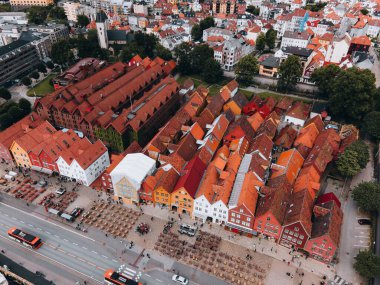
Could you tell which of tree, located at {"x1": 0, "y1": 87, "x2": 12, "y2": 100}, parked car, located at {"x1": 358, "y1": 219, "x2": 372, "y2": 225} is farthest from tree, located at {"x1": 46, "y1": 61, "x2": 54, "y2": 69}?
parked car, located at {"x1": 358, "y1": 219, "x2": 372, "y2": 225}

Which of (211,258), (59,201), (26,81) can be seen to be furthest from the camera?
(26,81)

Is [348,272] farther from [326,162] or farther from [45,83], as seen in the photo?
[45,83]

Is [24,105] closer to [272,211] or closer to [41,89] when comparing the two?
[41,89]

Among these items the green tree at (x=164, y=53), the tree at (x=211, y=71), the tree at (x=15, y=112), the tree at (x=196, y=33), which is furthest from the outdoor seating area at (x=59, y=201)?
the tree at (x=196, y=33)

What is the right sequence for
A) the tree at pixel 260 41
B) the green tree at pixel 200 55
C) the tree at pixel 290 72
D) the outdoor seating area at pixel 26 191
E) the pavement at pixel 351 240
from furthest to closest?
the tree at pixel 260 41 < the green tree at pixel 200 55 < the tree at pixel 290 72 < the outdoor seating area at pixel 26 191 < the pavement at pixel 351 240

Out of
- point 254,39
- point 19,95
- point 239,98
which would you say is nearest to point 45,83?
point 19,95

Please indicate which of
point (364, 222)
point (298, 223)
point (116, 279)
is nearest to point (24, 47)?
point (116, 279)

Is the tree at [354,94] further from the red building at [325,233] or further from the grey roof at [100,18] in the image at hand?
the grey roof at [100,18]
